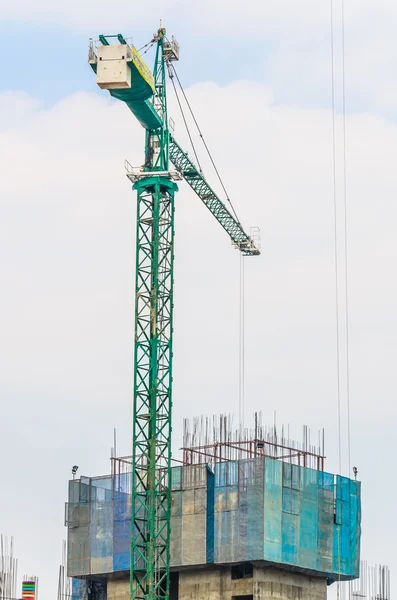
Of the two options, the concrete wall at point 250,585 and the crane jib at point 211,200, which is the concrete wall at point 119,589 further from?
the crane jib at point 211,200

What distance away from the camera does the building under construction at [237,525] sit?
282 feet

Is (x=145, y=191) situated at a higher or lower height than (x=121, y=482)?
higher

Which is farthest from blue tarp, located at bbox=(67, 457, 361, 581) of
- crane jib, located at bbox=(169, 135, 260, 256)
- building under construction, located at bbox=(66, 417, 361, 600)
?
crane jib, located at bbox=(169, 135, 260, 256)

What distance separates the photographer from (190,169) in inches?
3711

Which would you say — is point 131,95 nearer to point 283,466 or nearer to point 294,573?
point 283,466

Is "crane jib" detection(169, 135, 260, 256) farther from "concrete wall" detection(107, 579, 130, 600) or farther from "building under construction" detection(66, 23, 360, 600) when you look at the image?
"concrete wall" detection(107, 579, 130, 600)

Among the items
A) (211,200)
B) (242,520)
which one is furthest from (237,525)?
(211,200)

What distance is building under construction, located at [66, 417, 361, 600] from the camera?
86062 millimetres

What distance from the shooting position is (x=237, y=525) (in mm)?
86188

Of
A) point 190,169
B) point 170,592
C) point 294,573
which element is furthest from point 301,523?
point 190,169

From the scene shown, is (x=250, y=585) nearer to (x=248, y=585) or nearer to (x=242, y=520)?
(x=248, y=585)

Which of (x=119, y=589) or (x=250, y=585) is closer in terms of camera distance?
(x=250, y=585)

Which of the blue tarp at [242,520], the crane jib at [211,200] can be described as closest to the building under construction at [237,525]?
the blue tarp at [242,520]

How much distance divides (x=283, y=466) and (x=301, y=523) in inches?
155
